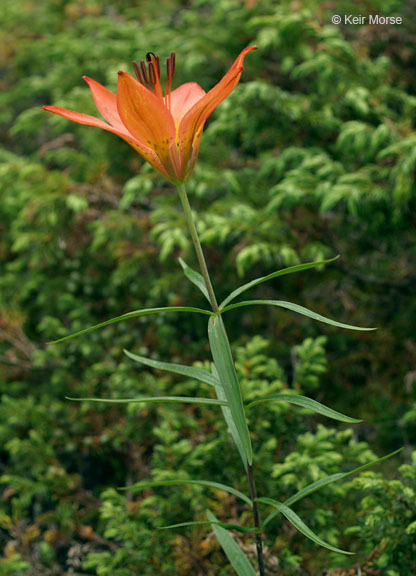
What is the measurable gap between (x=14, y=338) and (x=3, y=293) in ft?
0.92

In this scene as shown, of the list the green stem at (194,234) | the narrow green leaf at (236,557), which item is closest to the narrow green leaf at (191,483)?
the narrow green leaf at (236,557)

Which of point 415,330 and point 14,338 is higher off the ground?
point 14,338

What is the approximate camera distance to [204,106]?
27.9 inches

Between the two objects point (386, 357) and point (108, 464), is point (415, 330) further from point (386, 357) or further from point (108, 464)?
point (108, 464)

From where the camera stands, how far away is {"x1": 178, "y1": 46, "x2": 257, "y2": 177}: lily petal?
0.68 meters

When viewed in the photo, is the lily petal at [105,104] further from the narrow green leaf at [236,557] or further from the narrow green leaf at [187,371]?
the narrow green leaf at [236,557]

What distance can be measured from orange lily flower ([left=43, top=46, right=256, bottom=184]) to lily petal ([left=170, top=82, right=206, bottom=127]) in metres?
0.03

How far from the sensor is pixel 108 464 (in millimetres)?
1910

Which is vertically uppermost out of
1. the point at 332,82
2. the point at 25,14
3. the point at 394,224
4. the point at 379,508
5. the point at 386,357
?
the point at 25,14

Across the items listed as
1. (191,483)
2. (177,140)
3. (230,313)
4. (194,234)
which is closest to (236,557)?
(191,483)

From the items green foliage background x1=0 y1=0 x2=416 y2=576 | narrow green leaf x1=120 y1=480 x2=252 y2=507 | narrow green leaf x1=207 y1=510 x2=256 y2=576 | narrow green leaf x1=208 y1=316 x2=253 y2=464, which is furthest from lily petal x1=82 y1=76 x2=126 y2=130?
green foliage background x1=0 y1=0 x2=416 y2=576

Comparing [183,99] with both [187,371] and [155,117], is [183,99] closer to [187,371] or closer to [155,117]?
[155,117]

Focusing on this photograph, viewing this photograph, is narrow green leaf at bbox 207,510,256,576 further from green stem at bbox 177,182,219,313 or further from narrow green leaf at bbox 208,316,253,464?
green stem at bbox 177,182,219,313

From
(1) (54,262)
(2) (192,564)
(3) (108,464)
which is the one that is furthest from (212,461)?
(1) (54,262)
